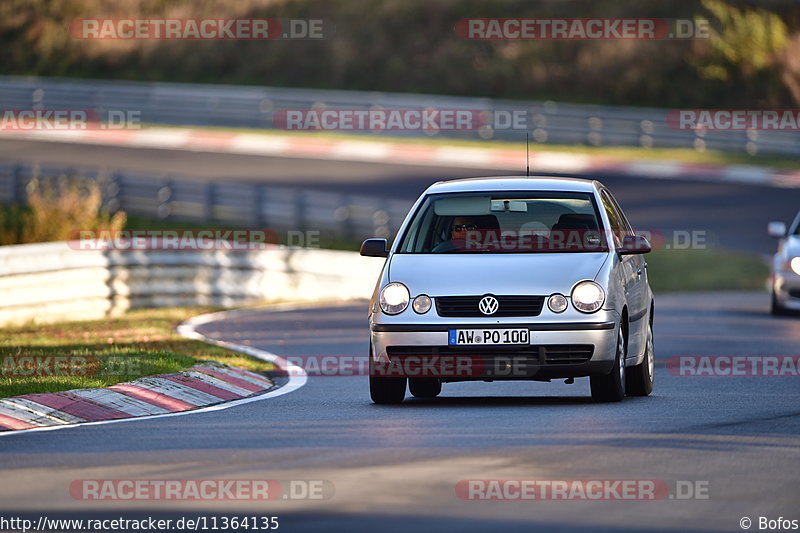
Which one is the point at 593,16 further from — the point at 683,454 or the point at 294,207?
the point at 683,454

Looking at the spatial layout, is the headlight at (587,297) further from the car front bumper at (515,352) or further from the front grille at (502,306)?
the front grille at (502,306)

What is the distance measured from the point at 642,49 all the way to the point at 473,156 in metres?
12.2

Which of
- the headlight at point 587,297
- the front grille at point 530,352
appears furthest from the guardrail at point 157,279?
the headlight at point 587,297

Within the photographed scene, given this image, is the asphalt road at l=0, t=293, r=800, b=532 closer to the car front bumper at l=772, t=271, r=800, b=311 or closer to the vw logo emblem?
the vw logo emblem

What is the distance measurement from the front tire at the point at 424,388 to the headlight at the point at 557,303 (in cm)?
177

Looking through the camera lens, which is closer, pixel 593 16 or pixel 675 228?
pixel 675 228

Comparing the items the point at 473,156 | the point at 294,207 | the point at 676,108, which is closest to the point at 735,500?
the point at 294,207

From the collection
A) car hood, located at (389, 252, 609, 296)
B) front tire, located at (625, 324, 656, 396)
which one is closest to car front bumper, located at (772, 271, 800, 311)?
front tire, located at (625, 324, 656, 396)

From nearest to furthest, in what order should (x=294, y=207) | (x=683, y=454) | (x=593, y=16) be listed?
(x=683, y=454) → (x=294, y=207) → (x=593, y=16)

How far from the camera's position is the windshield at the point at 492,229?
506 inches

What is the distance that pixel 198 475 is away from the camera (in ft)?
29.5

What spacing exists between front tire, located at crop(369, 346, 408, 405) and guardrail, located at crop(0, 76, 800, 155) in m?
31.9

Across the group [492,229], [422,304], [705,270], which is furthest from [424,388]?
[705,270]

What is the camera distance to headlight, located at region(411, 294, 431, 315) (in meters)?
12.1
